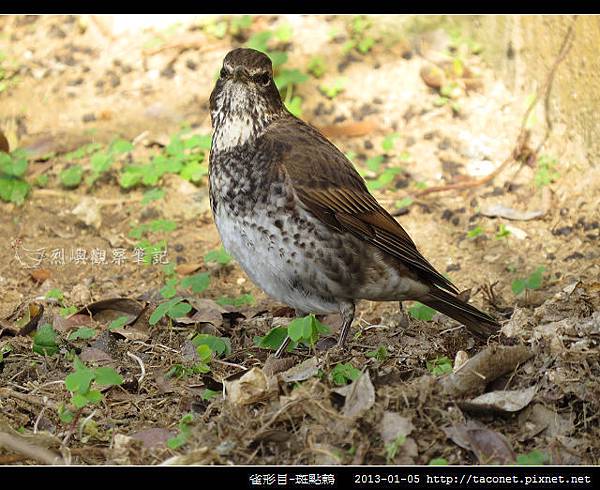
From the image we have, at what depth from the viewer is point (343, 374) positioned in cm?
465

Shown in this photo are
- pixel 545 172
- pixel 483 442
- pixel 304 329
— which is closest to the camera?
pixel 483 442

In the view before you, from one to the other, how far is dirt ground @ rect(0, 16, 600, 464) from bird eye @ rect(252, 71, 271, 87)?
143cm

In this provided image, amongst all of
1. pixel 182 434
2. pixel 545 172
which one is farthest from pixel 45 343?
pixel 545 172

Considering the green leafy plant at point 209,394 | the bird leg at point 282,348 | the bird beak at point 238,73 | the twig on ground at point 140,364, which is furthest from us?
the bird beak at point 238,73

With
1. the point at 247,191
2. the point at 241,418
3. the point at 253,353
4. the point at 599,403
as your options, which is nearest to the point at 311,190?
the point at 247,191

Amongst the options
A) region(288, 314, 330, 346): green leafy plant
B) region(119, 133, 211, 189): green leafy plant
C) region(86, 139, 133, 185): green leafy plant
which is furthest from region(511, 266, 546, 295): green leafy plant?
region(86, 139, 133, 185): green leafy plant

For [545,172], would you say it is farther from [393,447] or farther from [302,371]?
[393,447]

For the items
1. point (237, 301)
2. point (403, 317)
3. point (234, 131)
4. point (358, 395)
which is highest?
point (234, 131)

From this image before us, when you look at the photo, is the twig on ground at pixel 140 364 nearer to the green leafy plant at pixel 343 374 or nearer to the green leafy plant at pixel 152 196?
the green leafy plant at pixel 343 374

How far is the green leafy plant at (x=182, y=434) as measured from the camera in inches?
170

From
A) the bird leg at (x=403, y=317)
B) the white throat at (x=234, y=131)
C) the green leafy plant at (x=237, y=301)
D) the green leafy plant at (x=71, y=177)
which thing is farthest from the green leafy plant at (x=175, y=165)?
the white throat at (x=234, y=131)

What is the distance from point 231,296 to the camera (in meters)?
7.02

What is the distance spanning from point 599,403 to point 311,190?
1875 mm

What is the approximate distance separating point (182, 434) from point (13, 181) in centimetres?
438
